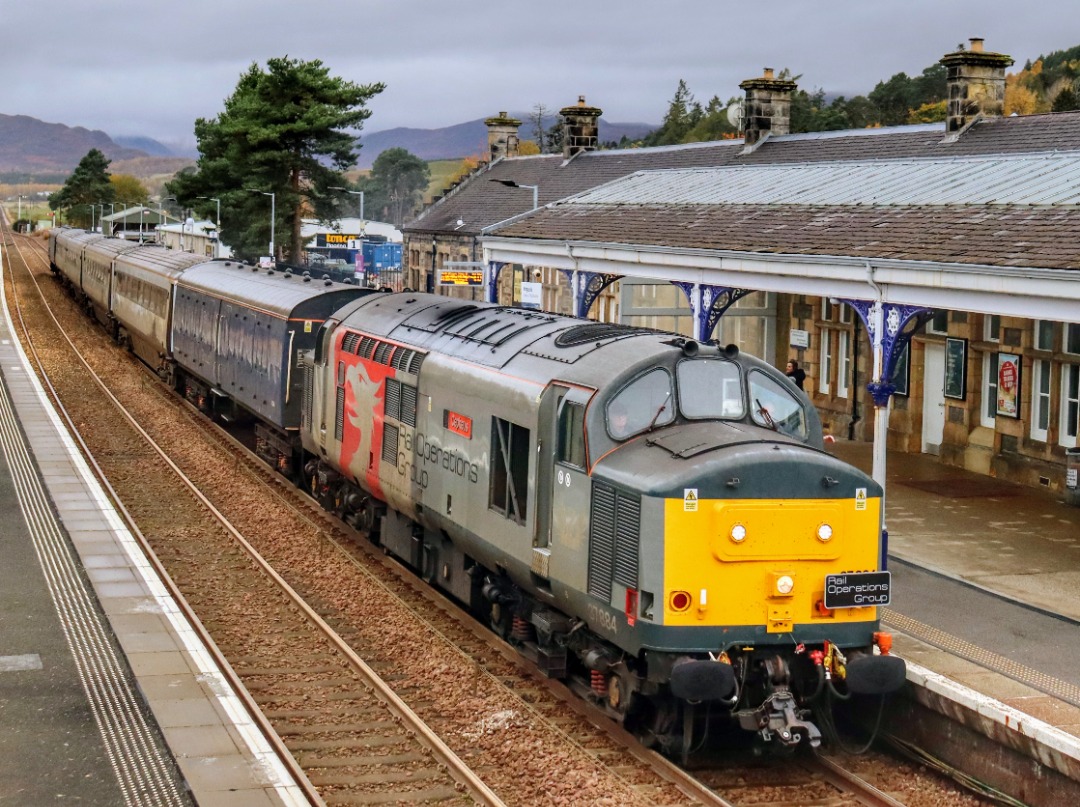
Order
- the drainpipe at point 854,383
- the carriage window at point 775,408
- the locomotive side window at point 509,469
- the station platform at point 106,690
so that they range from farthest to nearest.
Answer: the drainpipe at point 854,383
the locomotive side window at point 509,469
the carriage window at point 775,408
the station platform at point 106,690

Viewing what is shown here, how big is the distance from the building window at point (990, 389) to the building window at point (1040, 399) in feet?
3.35

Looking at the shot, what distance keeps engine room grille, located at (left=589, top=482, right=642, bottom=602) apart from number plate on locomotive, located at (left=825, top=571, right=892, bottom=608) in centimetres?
154

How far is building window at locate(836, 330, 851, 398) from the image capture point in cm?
2841

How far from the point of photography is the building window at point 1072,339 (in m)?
21.7

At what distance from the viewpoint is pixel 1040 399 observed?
2270 centimetres

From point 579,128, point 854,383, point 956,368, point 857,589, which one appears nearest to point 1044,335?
point 956,368

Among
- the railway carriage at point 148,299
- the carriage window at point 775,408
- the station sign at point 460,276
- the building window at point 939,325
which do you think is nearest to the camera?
the carriage window at point 775,408

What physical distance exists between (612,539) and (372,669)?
4.05m

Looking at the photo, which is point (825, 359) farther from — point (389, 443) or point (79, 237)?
point (79, 237)

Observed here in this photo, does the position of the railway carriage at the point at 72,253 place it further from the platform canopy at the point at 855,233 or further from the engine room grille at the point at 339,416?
the engine room grille at the point at 339,416

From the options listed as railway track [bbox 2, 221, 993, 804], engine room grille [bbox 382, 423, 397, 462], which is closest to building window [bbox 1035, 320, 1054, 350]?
railway track [bbox 2, 221, 993, 804]

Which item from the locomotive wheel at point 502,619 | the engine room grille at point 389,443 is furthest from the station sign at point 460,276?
the locomotive wheel at point 502,619

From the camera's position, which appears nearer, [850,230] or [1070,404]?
[850,230]

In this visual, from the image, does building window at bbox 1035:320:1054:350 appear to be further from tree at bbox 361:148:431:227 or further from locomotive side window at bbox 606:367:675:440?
tree at bbox 361:148:431:227
